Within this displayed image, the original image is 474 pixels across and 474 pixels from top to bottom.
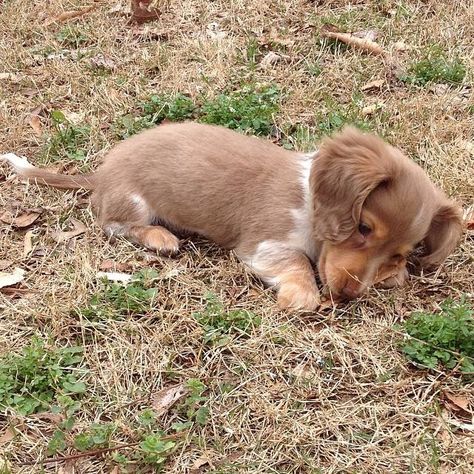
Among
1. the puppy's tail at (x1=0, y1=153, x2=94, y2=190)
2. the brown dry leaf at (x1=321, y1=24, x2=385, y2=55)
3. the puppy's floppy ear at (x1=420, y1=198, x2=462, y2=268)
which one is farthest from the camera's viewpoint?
the brown dry leaf at (x1=321, y1=24, x2=385, y2=55)

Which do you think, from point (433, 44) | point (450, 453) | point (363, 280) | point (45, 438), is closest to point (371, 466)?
point (450, 453)

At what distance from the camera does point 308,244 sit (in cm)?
363

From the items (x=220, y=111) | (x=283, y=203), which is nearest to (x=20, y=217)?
(x=220, y=111)

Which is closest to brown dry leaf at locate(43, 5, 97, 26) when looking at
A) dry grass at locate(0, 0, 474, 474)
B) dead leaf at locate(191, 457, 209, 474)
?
dry grass at locate(0, 0, 474, 474)

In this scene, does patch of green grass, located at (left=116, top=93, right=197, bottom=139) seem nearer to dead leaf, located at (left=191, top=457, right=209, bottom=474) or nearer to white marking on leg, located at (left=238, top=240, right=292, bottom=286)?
white marking on leg, located at (left=238, top=240, right=292, bottom=286)

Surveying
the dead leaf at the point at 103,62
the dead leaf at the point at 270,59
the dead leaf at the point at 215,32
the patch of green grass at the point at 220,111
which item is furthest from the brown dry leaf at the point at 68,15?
the dead leaf at the point at 270,59

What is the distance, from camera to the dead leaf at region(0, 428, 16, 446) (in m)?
2.76

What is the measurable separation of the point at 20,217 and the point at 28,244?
0.29 metres

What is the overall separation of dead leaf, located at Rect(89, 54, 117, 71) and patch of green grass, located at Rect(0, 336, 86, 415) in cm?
287

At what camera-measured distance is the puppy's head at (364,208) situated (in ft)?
10.3

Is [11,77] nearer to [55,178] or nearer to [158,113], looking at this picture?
[158,113]

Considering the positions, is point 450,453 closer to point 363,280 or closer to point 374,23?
point 363,280

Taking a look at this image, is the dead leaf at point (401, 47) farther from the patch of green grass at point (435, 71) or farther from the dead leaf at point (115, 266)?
the dead leaf at point (115, 266)

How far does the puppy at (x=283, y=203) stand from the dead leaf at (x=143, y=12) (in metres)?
2.14
